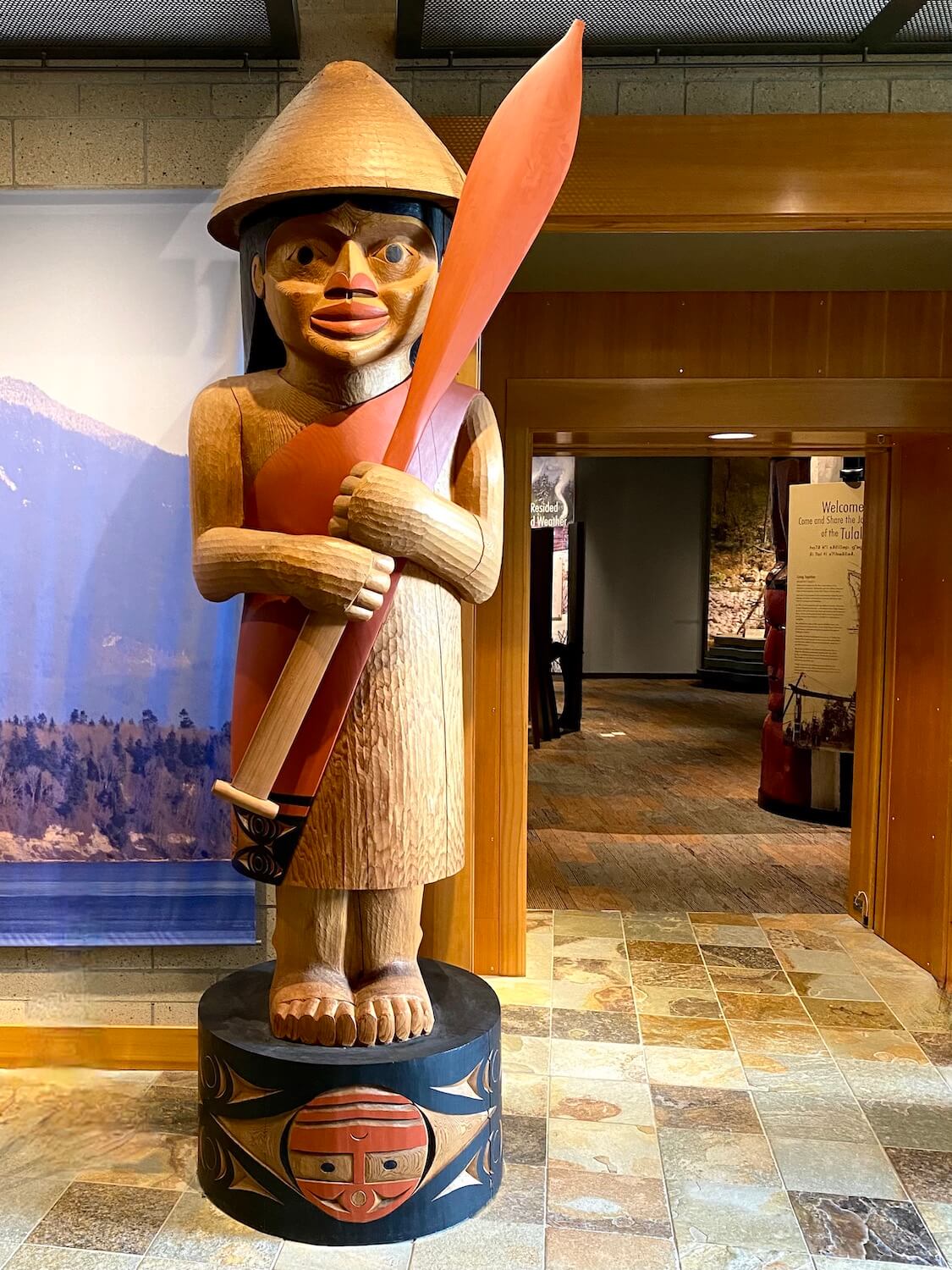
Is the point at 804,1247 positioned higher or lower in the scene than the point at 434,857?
lower

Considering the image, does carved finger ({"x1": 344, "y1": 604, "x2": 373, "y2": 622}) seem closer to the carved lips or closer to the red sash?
the red sash

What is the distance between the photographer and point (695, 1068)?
7.82ft

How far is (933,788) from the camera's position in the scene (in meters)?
3.03

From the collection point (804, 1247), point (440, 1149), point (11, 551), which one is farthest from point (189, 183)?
point (804, 1247)

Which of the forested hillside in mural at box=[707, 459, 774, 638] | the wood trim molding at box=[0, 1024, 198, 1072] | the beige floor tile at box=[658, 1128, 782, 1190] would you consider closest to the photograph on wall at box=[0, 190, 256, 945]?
the wood trim molding at box=[0, 1024, 198, 1072]

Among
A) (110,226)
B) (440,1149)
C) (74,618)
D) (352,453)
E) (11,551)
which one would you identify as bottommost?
(440,1149)

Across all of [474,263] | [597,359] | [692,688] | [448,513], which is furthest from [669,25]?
[692,688]

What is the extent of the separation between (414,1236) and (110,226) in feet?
6.80

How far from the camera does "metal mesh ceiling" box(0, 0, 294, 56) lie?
2037mm

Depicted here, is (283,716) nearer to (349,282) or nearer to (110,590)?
(349,282)

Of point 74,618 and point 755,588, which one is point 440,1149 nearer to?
point 74,618

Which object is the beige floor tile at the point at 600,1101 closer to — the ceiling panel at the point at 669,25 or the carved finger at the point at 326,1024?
the carved finger at the point at 326,1024

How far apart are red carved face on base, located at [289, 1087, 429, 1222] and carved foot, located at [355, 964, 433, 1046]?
0.10 m

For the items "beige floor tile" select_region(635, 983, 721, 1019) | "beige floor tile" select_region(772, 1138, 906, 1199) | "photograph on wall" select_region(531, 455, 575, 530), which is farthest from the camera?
"photograph on wall" select_region(531, 455, 575, 530)
